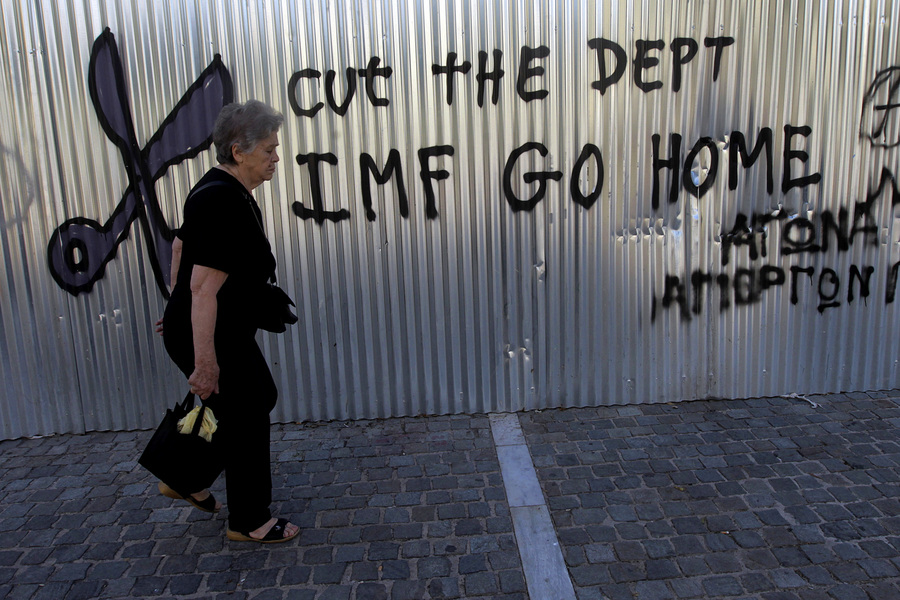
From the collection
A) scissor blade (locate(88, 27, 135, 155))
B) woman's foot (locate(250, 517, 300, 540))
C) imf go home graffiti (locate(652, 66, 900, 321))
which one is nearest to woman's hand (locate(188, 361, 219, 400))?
woman's foot (locate(250, 517, 300, 540))

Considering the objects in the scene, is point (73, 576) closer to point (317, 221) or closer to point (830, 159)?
point (317, 221)

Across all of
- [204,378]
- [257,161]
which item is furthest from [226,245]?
[204,378]

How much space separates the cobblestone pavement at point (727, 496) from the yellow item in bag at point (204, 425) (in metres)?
1.72

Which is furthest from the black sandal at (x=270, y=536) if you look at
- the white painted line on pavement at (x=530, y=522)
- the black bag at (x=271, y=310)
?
the white painted line on pavement at (x=530, y=522)

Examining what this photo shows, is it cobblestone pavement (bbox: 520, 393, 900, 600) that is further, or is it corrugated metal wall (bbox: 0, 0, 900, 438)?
corrugated metal wall (bbox: 0, 0, 900, 438)

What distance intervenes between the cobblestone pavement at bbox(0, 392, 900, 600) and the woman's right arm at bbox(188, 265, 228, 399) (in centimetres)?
93

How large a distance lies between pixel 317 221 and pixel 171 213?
3.06 feet

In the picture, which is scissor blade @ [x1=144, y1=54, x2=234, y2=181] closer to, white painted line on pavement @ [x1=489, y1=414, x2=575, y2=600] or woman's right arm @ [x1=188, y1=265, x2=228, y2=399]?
woman's right arm @ [x1=188, y1=265, x2=228, y2=399]

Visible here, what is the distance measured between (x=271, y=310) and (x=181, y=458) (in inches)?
32.1

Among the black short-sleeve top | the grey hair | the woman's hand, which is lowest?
the woman's hand

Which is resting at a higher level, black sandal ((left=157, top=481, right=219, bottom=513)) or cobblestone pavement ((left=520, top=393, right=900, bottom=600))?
black sandal ((left=157, top=481, right=219, bottom=513))

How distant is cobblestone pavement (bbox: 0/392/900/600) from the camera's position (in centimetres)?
271

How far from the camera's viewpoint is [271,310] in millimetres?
2885

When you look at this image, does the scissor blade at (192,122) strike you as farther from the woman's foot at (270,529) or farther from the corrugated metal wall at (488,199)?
the woman's foot at (270,529)
